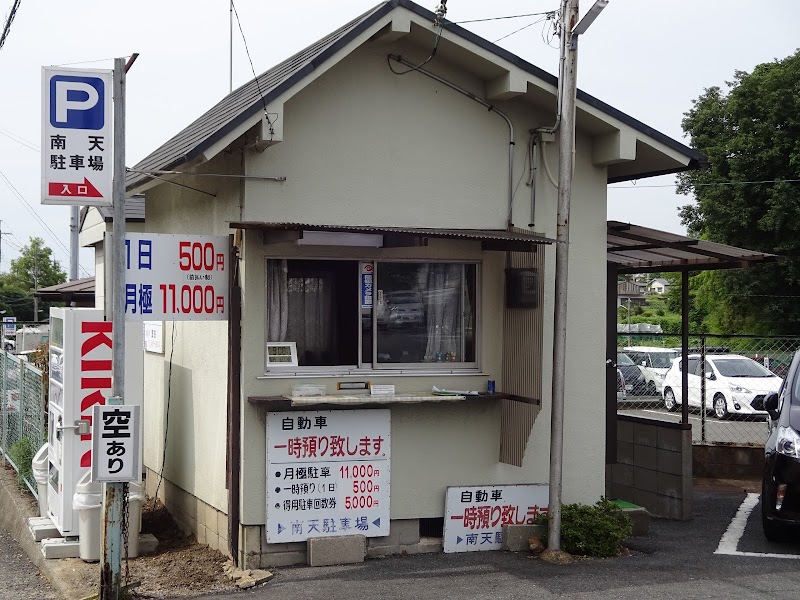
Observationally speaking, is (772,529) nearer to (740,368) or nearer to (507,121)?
(507,121)

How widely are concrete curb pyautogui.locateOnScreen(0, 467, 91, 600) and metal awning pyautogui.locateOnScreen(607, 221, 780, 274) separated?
603 cm

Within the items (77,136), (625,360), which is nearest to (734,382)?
(625,360)

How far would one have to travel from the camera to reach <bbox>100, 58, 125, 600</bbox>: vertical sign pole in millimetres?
7008

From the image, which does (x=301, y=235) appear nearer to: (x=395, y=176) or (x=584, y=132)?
(x=395, y=176)

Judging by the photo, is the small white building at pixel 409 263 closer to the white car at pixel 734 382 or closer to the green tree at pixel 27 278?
the white car at pixel 734 382

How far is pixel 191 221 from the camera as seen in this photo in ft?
32.6

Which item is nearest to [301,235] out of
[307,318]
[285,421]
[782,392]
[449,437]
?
[307,318]

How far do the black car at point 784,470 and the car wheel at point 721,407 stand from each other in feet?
20.8

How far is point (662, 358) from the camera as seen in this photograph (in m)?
18.4

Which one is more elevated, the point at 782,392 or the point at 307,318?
the point at 307,318

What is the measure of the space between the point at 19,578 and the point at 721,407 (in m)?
13.1

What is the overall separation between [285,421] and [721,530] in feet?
15.8

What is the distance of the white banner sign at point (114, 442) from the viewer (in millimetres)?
6902

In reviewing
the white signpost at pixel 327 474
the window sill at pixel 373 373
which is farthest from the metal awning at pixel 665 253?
the white signpost at pixel 327 474
